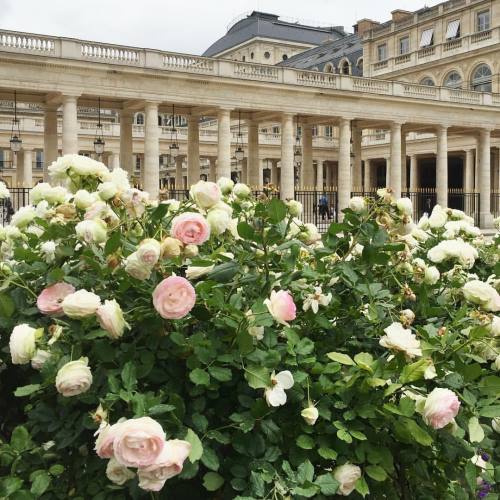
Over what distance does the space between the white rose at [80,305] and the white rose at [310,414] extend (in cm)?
89

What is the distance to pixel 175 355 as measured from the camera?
8.81ft

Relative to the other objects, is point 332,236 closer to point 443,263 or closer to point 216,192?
point 216,192

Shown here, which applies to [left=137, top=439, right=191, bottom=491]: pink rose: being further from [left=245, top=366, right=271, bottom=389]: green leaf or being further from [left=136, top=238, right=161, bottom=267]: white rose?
[left=136, top=238, right=161, bottom=267]: white rose

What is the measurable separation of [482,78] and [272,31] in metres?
56.0

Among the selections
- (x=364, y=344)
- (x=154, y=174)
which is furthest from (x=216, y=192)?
(x=154, y=174)

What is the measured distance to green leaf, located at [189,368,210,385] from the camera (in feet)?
8.07

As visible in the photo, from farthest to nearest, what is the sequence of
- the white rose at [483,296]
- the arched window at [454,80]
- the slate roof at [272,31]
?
the slate roof at [272,31] < the arched window at [454,80] < the white rose at [483,296]

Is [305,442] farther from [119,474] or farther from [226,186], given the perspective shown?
[226,186]

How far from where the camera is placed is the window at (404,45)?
59.1 m

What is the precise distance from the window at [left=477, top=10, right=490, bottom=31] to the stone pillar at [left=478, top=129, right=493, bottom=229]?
→ 1299 centimetres

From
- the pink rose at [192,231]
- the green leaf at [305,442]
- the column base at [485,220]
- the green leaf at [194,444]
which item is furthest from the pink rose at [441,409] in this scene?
the column base at [485,220]

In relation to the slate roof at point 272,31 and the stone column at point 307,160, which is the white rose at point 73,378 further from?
the slate roof at point 272,31

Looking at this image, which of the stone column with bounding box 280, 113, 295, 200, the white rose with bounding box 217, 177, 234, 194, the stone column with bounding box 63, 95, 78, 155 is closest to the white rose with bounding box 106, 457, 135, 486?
the white rose with bounding box 217, 177, 234, 194

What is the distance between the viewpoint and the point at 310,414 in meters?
2.60
